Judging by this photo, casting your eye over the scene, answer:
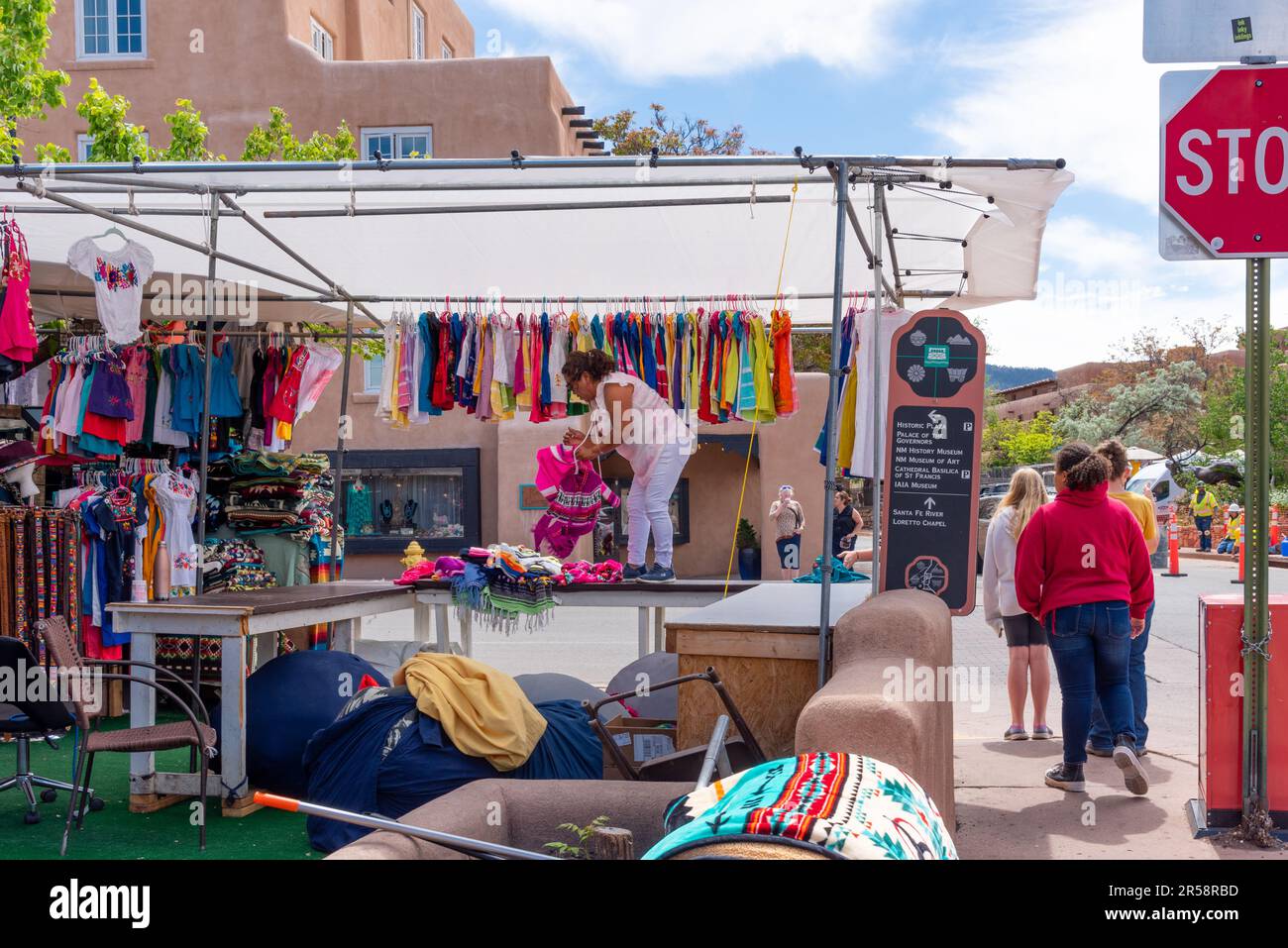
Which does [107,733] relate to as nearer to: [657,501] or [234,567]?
[234,567]

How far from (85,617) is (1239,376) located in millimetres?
45090

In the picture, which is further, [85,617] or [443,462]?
[443,462]

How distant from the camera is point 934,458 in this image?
6.36 metres

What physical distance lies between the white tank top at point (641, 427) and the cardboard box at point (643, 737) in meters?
3.09

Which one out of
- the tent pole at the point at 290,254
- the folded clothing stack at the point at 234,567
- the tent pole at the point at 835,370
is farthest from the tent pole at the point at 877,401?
the folded clothing stack at the point at 234,567

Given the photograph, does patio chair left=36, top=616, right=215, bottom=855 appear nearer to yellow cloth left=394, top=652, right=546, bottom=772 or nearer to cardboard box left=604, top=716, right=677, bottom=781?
yellow cloth left=394, top=652, right=546, bottom=772

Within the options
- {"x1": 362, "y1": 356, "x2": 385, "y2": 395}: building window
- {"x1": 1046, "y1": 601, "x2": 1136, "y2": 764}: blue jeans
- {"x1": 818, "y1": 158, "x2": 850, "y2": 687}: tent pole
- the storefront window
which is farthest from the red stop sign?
{"x1": 362, "y1": 356, "x2": 385, "y2": 395}: building window

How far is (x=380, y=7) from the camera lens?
26250mm

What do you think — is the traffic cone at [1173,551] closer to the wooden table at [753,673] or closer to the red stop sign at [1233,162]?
the red stop sign at [1233,162]
